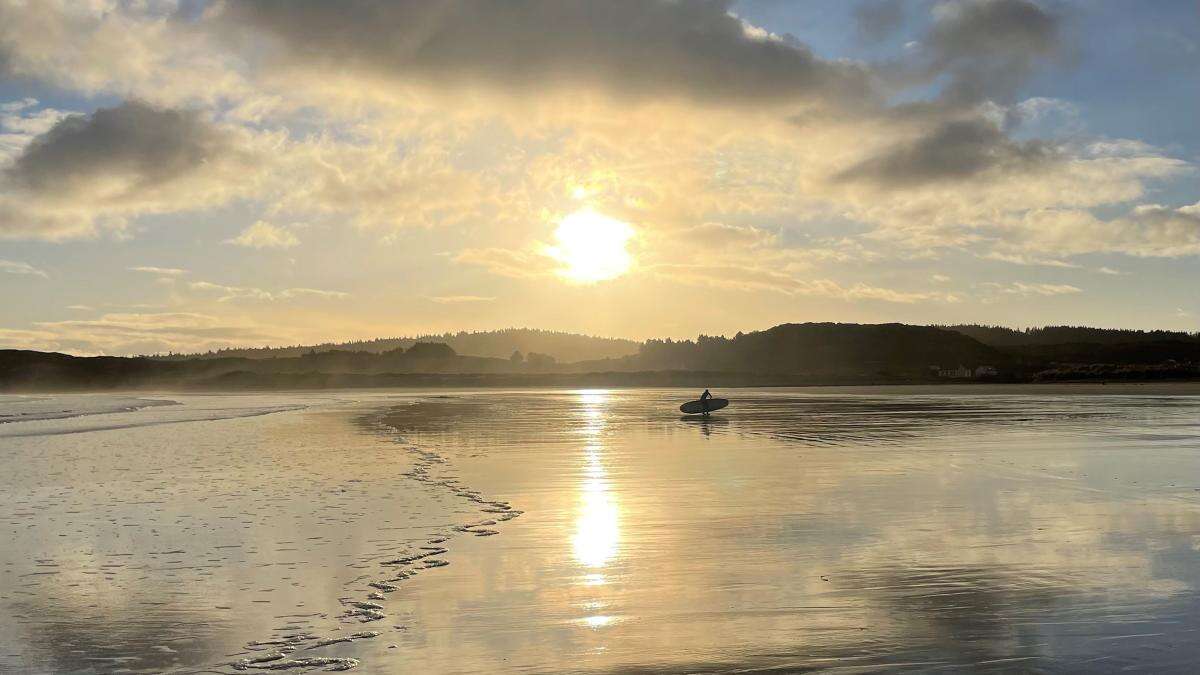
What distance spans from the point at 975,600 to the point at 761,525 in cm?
652

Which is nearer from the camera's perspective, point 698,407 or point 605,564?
point 605,564

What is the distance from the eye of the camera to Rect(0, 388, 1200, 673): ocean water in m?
10.0

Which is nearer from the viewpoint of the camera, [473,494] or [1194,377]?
[473,494]

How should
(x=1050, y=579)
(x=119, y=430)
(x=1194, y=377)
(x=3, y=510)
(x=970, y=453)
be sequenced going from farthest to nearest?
1. (x=1194, y=377)
2. (x=119, y=430)
3. (x=970, y=453)
4. (x=3, y=510)
5. (x=1050, y=579)

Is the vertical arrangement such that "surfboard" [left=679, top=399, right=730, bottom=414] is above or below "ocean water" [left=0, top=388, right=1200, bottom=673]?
above

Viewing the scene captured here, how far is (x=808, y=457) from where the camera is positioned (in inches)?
1286

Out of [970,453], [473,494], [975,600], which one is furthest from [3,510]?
[970,453]

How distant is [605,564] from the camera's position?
48.2ft

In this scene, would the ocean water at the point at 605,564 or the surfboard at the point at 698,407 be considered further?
the surfboard at the point at 698,407

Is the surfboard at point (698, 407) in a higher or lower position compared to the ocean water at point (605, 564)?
higher

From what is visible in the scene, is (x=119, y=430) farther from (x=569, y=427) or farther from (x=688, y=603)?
(x=688, y=603)

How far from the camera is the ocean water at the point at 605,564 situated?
32.8 feet

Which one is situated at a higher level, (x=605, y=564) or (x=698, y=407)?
(x=698, y=407)

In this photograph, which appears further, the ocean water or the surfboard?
the surfboard
